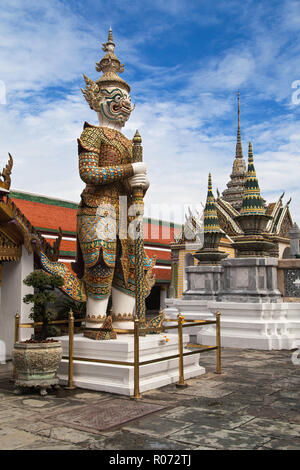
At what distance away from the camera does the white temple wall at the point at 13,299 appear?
787cm

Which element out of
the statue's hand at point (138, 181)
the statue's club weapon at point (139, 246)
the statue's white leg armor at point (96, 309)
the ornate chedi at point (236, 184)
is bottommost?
the statue's white leg armor at point (96, 309)

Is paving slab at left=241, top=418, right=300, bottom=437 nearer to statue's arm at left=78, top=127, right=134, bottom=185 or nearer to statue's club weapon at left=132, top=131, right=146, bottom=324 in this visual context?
statue's club weapon at left=132, top=131, right=146, bottom=324

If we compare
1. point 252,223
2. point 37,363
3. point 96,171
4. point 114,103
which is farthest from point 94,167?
point 252,223

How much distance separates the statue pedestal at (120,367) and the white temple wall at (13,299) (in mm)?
1923

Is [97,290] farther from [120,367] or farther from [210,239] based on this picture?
[210,239]

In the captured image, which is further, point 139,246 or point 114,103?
point 114,103

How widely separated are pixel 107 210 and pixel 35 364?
2258 mm

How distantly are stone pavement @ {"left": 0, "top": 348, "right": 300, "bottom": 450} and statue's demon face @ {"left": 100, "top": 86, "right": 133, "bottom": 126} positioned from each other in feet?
12.6

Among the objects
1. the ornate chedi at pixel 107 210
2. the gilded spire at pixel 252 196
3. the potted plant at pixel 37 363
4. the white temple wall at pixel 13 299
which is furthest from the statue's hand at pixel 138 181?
the gilded spire at pixel 252 196

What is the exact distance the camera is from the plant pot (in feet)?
17.1

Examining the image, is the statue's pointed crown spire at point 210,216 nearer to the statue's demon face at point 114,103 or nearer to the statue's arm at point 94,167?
the statue's demon face at point 114,103

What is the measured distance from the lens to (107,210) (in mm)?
6336

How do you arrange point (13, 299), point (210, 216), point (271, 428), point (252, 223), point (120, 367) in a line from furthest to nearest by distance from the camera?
point (210, 216)
point (252, 223)
point (13, 299)
point (120, 367)
point (271, 428)

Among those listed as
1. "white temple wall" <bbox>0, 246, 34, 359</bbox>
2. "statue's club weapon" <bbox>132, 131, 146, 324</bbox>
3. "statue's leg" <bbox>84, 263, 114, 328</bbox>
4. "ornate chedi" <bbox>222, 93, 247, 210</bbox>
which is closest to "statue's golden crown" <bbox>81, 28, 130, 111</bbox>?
"statue's club weapon" <bbox>132, 131, 146, 324</bbox>
